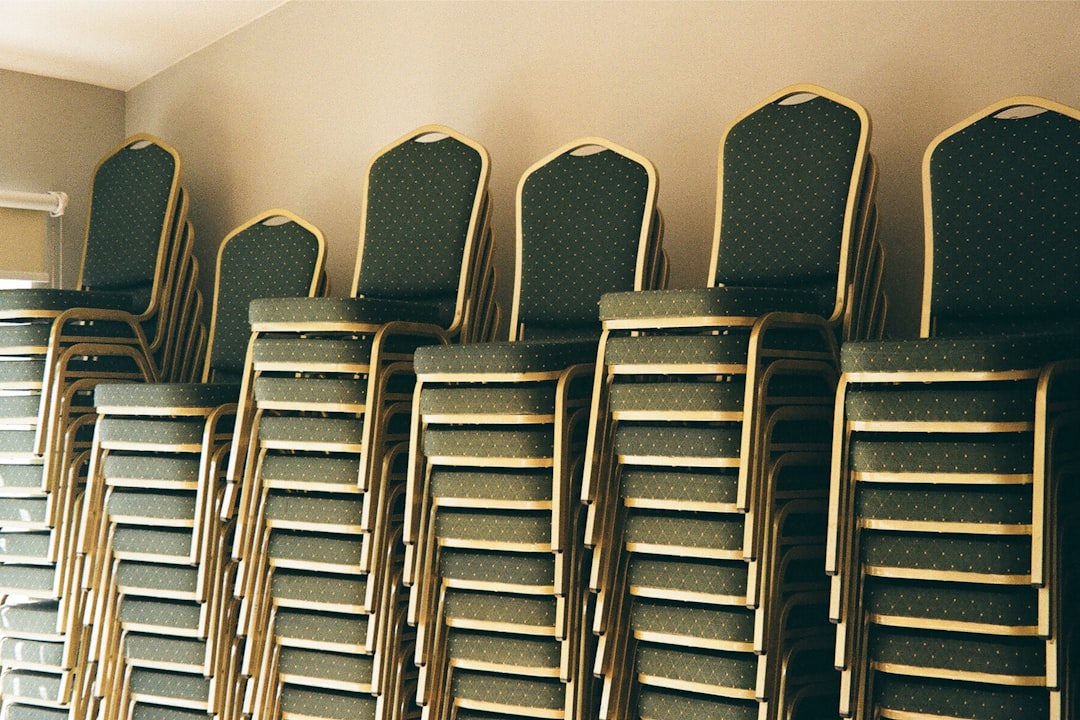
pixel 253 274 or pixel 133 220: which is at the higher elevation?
pixel 133 220

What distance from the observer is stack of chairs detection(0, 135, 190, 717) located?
4.55m

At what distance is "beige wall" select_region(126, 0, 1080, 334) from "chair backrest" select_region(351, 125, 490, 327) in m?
0.37

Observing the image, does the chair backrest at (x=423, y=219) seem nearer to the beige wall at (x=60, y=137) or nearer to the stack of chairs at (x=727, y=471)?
the stack of chairs at (x=727, y=471)

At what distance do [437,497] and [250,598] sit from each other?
2.90 feet

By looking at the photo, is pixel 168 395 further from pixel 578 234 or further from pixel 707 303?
pixel 707 303

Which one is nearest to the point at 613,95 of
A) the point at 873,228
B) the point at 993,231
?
the point at 873,228

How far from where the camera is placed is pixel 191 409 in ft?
13.6

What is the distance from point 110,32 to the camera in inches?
212

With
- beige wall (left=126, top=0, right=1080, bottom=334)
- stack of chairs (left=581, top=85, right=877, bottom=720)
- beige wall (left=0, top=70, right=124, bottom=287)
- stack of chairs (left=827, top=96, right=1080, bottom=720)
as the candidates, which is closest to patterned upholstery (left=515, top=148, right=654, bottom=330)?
beige wall (left=126, top=0, right=1080, bottom=334)

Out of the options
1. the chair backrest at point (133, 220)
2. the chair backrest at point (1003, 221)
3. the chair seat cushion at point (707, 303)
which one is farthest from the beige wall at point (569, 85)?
the chair seat cushion at point (707, 303)

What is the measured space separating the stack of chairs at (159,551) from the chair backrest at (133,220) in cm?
87

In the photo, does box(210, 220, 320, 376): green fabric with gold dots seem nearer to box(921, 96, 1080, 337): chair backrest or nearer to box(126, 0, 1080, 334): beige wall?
box(126, 0, 1080, 334): beige wall

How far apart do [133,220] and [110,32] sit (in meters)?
0.90

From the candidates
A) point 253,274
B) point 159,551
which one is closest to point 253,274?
point 253,274
